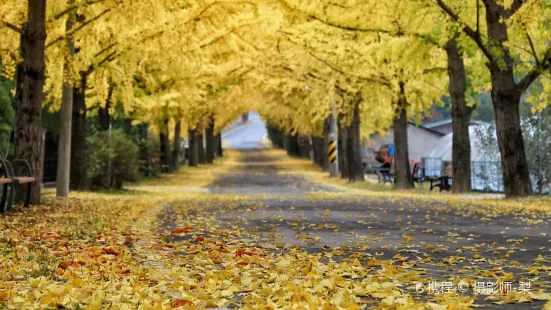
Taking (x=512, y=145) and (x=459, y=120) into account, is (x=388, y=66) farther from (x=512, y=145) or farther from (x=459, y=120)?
(x=512, y=145)

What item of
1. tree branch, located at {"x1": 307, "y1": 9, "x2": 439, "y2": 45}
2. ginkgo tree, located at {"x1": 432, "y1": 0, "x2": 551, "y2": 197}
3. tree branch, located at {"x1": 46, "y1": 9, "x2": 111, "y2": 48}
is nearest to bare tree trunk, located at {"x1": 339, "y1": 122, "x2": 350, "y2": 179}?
tree branch, located at {"x1": 307, "y1": 9, "x2": 439, "y2": 45}

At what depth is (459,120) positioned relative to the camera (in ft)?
86.2

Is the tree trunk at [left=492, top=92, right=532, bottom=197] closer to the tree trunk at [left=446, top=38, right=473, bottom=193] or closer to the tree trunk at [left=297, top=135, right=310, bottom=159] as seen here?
the tree trunk at [left=446, top=38, right=473, bottom=193]

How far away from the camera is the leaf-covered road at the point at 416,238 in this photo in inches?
289

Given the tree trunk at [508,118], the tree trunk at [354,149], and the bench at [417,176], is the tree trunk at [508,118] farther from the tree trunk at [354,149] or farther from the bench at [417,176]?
the tree trunk at [354,149]

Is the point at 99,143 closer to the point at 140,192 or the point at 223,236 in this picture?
the point at 140,192

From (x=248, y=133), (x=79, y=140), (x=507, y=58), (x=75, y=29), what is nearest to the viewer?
(x=75, y=29)

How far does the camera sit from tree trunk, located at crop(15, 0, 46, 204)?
1727 centimetres

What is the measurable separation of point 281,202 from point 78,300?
49.7 ft

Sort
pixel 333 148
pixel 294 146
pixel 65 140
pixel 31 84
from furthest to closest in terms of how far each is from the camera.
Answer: pixel 294 146
pixel 333 148
pixel 65 140
pixel 31 84

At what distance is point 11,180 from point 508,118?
41.2 ft

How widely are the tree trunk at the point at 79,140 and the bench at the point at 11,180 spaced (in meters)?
6.71

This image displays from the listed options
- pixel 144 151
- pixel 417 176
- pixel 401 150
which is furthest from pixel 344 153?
pixel 401 150

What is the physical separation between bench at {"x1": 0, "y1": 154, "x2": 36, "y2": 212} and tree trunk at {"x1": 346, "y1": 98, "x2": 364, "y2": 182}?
2011cm
